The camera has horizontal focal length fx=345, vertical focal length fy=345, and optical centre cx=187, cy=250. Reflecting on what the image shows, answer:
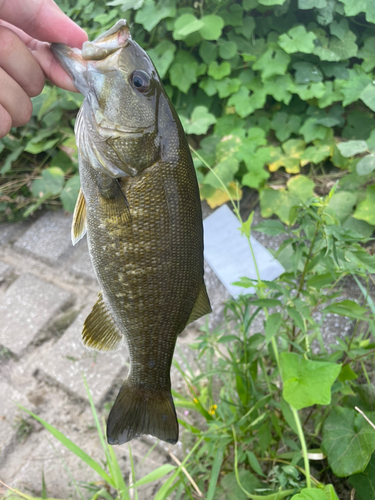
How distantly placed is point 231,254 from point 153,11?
1.80 m

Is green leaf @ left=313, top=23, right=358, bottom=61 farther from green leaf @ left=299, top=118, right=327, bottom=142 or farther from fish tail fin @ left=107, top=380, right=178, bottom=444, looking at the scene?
fish tail fin @ left=107, top=380, right=178, bottom=444

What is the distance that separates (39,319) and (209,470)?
51.1 inches

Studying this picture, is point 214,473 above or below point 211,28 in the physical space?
below

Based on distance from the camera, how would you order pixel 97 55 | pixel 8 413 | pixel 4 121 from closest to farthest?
pixel 97 55, pixel 4 121, pixel 8 413

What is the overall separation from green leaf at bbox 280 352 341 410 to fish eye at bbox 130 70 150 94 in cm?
90

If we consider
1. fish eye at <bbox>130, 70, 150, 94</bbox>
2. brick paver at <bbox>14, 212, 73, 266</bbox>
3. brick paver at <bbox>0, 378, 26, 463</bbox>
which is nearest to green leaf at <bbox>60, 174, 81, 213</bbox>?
brick paver at <bbox>14, 212, 73, 266</bbox>

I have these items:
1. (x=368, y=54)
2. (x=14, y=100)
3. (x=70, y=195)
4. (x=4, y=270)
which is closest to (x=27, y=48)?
(x=14, y=100)

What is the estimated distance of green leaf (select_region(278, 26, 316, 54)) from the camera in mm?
2312

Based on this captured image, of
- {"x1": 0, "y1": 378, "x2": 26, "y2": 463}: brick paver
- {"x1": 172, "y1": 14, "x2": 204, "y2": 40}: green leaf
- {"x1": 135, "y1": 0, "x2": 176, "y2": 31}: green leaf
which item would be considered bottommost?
{"x1": 0, "y1": 378, "x2": 26, "y2": 463}: brick paver

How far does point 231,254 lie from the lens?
2164 mm

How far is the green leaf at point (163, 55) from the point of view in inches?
94.6

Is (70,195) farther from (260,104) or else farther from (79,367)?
(260,104)

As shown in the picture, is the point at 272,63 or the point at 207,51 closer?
the point at 272,63

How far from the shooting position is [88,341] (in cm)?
114
